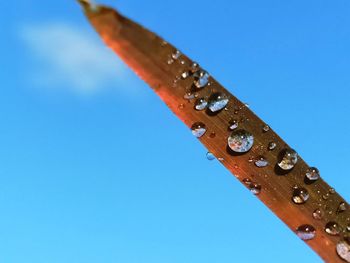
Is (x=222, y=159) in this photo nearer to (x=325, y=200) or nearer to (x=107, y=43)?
(x=325, y=200)

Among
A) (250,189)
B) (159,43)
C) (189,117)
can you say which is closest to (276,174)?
(250,189)

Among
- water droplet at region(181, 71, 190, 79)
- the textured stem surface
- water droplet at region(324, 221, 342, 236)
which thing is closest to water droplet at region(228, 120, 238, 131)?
the textured stem surface

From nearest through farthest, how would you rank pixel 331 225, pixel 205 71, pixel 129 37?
1. pixel 129 37
2. pixel 205 71
3. pixel 331 225

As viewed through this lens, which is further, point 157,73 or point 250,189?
point 250,189

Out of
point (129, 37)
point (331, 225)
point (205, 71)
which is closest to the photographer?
point (129, 37)

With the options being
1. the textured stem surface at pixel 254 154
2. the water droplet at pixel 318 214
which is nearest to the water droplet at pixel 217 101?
the textured stem surface at pixel 254 154

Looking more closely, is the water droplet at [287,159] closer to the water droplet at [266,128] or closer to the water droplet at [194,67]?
the water droplet at [266,128]

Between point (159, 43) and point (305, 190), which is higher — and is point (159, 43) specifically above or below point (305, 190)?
above

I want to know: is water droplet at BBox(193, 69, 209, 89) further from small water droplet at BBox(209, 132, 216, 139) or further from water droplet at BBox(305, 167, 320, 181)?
water droplet at BBox(305, 167, 320, 181)
